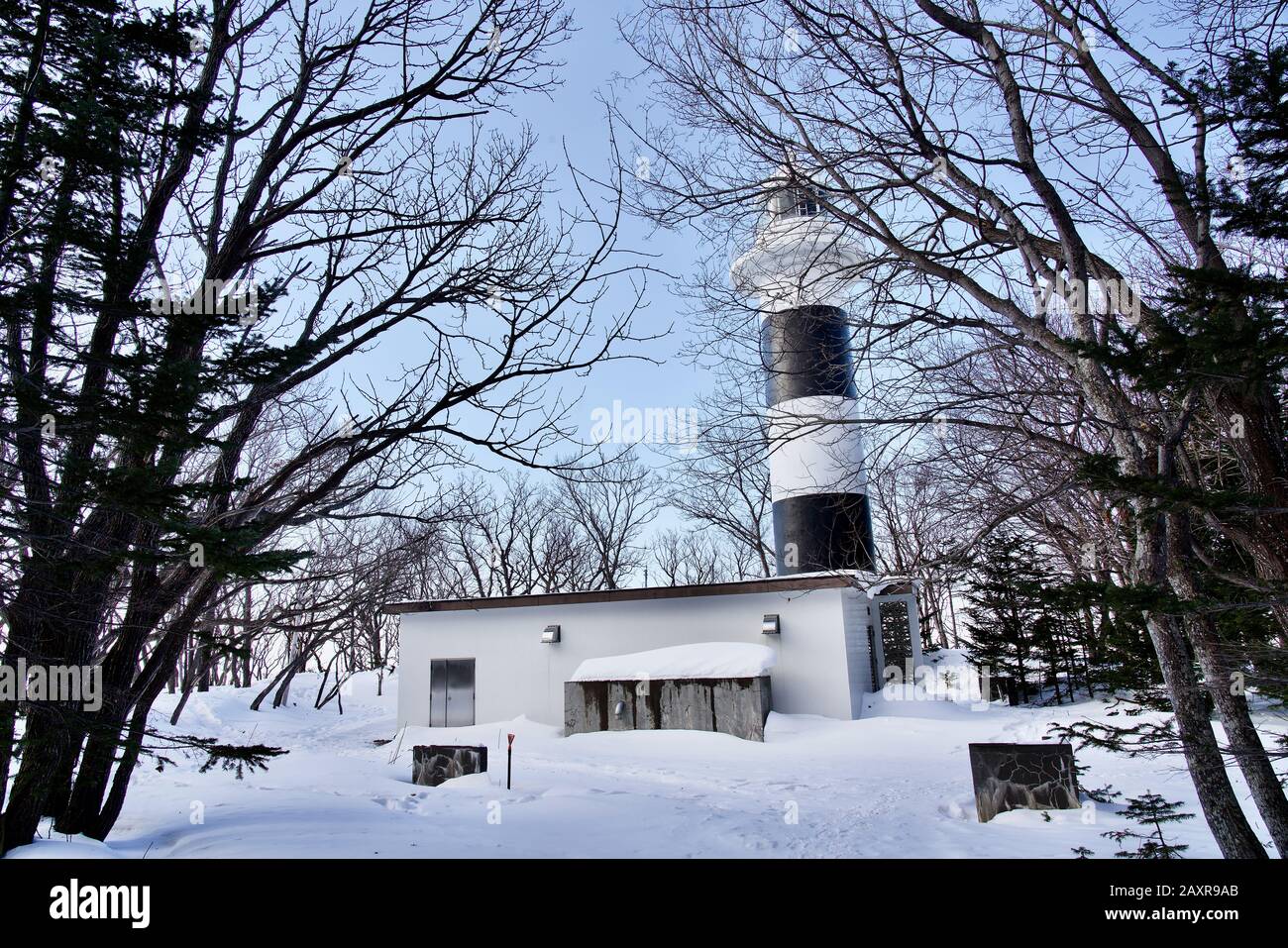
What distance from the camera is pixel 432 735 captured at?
17.3 meters

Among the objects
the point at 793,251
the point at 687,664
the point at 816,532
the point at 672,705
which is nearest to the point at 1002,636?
the point at 816,532

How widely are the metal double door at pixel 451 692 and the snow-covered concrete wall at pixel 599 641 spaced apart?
17cm

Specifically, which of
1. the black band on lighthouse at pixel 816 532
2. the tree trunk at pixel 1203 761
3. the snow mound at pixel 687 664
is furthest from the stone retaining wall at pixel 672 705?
the tree trunk at pixel 1203 761

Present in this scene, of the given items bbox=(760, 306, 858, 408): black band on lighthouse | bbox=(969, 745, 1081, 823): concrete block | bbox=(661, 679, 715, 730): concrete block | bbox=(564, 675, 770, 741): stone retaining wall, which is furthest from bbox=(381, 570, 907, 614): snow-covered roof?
bbox=(760, 306, 858, 408): black band on lighthouse

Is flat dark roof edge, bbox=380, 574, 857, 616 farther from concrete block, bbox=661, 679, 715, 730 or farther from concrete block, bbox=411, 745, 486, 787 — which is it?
concrete block, bbox=411, 745, 486, 787

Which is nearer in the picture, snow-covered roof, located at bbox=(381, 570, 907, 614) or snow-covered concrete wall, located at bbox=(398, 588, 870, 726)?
snow-covered concrete wall, located at bbox=(398, 588, 870, 726)

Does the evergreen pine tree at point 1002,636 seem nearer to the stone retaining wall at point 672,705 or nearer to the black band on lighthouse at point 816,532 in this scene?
the black band on lighthouse at point 816,532

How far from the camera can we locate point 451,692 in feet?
61.3

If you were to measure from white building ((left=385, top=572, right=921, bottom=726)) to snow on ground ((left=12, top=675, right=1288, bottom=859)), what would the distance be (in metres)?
1.14

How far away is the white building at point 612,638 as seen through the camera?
16.0 meters

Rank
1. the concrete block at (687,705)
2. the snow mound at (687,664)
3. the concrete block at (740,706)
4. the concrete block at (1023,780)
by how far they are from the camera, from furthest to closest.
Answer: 1. the snow mound at (687,664)
2. the concrete block at (687,705)
3. the concrete block at (740,706)
4. the concrete block at (1023,780)

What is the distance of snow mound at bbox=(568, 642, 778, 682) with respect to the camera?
15.4m
